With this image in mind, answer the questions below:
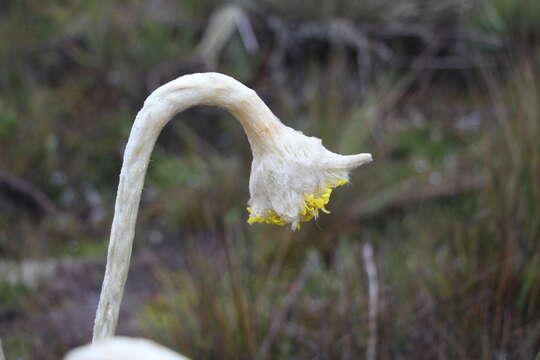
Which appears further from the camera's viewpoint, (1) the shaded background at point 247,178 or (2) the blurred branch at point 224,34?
(2) the blurred branch at point 224,34

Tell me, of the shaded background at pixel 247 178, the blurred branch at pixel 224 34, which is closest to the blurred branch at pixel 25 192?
the shaded background at pixel 247 178

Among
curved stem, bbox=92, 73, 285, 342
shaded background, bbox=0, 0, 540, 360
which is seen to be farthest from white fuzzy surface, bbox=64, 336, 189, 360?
shaded background, bbox=0, 0, 540, 360

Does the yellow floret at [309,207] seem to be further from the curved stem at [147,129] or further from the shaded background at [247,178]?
the shaded background at [247,178]

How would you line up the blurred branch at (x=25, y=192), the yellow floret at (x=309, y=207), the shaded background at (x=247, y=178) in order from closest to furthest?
the yellow floret at (x=309, y=207) < the shaded background at (x=247, y=178) < the blurred branch at (x=25, y=192)

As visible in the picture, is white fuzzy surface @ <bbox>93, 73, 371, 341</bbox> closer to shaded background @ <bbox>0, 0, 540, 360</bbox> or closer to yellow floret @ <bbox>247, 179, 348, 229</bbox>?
yellow floret @ <bbox>247, 179, 348, 229</bbox>

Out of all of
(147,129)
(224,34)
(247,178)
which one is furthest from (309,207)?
(224,34)

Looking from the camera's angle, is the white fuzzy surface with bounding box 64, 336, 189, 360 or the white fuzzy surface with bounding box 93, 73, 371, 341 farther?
the white fuzzy surface with bounding box 93, 73, 371, 341

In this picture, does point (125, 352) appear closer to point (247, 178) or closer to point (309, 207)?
point (309, 207)
